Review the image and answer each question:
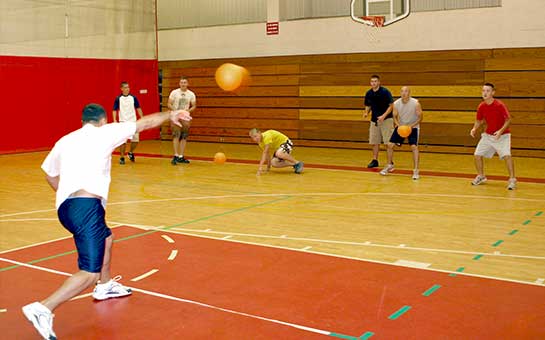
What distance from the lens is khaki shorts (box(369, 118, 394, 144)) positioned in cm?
1359

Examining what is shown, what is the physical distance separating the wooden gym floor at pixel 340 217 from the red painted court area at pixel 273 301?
0.05 meters

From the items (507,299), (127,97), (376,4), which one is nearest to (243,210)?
(507,299)

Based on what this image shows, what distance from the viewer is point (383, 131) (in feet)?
44.8

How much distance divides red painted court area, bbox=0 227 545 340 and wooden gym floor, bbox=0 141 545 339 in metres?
0.05

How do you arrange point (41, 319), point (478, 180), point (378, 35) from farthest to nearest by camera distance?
point (378, 35) < point (478, 180) < point (41, 319)

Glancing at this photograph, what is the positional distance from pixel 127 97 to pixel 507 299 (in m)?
11.5

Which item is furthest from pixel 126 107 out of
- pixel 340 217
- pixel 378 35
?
pixel 340 217

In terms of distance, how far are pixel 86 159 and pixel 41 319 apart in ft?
3.79

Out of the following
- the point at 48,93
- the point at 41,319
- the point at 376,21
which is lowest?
the point at 41,319

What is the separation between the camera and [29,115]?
723 inches

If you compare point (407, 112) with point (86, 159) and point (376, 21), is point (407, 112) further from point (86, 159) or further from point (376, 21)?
point (86, 159)

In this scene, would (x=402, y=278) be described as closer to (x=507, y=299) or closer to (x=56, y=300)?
(x=507, y=299)

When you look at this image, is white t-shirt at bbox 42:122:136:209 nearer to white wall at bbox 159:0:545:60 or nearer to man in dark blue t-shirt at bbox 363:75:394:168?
man in dark blue t-shirt at bbox 363:75:394:168

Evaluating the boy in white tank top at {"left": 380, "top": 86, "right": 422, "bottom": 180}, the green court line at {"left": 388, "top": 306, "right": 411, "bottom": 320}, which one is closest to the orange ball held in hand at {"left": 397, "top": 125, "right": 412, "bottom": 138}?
the boy in white tank top at {"left": 380, "top": 86, "right": 422, "bottom": 180}
